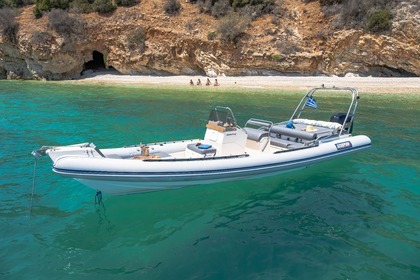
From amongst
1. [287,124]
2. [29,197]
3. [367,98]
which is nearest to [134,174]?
[29,197]

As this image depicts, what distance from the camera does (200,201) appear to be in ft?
24.1

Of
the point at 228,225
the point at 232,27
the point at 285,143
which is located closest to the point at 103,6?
the point at 232,27

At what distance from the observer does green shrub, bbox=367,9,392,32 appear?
30047mm

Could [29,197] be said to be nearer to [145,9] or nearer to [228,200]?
[228,200]

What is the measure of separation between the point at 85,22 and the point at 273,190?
3754 cm

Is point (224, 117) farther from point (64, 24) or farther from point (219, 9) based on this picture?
point (64, 24)

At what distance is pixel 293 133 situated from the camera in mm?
9617

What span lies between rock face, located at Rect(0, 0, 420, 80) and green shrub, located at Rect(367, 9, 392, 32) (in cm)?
65

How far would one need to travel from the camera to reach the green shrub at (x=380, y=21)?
3005cm

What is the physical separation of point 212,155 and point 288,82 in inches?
943

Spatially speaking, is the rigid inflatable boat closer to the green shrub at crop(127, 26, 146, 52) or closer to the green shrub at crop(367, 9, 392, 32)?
the green shrub at crop(367, 9, 392, 32)

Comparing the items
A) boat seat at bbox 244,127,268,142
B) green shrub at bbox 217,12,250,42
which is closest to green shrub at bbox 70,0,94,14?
green shrub at bbox 217,12,250,42

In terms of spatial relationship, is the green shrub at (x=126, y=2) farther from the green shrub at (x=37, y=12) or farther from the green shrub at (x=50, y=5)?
the green shrub at (x=37, y=12)

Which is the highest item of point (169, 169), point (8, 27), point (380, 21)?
point (380, 21)
